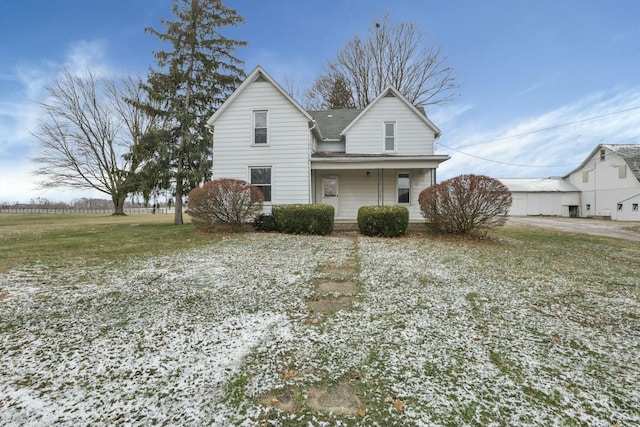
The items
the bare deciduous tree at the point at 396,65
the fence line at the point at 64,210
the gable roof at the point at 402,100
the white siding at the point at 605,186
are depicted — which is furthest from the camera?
the fence line at the point at 64,210

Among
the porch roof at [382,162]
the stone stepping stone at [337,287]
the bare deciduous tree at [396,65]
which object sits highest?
the bare deciduous tree at [396,65]

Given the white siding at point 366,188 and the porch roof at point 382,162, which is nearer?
the porch roof at point 382,162

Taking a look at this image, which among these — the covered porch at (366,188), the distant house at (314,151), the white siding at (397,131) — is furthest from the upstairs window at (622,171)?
the covered porch at (366,188)

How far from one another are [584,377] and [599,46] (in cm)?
2148

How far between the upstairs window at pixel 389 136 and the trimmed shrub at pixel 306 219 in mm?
5385

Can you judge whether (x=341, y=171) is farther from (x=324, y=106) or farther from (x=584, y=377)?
(x=324, y=106)

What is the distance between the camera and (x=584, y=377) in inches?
91.6

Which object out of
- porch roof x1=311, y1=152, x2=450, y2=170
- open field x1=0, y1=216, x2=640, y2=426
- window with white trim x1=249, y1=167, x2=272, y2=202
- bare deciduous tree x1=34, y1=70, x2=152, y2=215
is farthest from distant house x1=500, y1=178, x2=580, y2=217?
bare deciduous tree x1=34, y1=70, x2=152, y2=215

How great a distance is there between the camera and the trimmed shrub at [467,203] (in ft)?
28.4

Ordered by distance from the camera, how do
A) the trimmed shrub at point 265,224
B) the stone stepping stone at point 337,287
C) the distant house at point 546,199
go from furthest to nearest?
the distant house at point 546,199
the trimmed shrub at point 265,224
the stone stepping stone at point 337,287

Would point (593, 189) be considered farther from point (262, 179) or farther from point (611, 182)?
point (262, 179)

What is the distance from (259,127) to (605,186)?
3093 cm

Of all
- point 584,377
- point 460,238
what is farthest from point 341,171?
point 584,377

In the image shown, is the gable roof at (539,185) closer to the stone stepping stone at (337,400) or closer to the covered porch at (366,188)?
the covered porch at (366,188)
